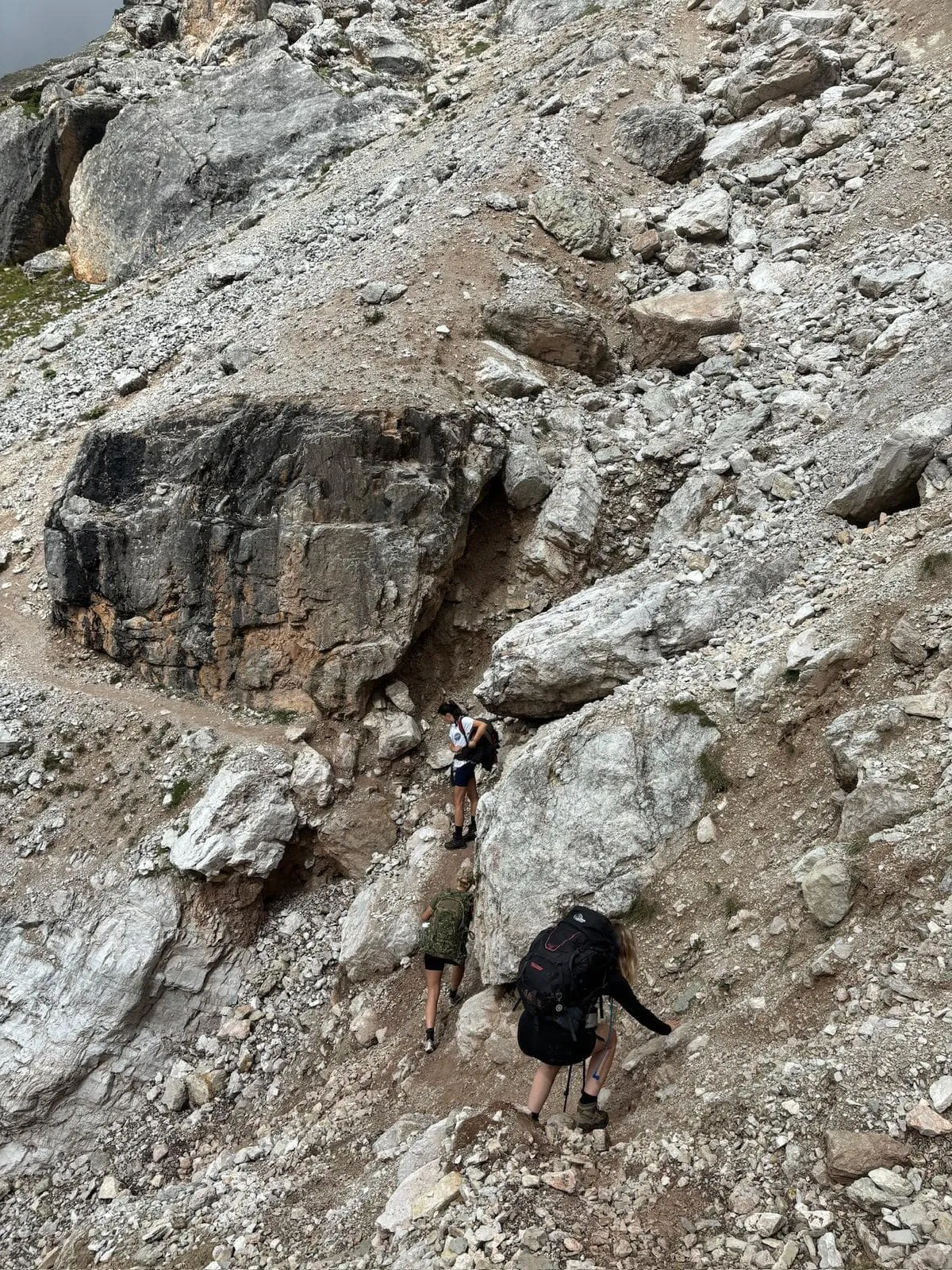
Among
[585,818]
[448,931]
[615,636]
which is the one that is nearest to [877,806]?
[585,818]

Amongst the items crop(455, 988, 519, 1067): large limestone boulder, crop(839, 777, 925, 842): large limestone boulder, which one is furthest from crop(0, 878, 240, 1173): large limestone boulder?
crop(839, 777, 925, 842): large limestone boulder

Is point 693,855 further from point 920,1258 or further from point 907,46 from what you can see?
point 907,46

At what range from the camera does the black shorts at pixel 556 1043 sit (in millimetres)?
6484

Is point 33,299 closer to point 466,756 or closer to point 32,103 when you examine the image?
point 32,103

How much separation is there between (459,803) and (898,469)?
26.9 feet

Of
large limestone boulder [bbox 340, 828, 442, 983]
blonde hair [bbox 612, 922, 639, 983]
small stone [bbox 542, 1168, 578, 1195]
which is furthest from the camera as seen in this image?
large limestone boulder [bbox 340, 828, 442, 983]

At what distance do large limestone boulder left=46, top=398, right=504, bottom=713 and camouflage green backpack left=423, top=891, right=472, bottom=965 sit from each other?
5.55 metres

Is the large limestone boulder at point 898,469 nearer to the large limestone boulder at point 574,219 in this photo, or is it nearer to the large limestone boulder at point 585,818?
the large limestone boulder at point 585,818

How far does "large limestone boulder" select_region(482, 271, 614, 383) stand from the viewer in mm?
18438

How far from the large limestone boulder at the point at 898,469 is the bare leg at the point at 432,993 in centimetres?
879

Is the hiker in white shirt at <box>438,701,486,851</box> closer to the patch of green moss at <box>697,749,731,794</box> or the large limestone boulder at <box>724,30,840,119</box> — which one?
the patch of green moss at <box>697,749,731,794</box>

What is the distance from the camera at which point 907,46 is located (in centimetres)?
2223

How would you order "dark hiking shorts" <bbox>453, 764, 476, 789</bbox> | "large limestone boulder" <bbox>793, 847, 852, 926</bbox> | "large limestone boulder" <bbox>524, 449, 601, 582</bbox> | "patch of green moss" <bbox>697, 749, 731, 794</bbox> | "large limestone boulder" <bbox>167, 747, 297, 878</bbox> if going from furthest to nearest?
1. "large limestone boulder" <bbox>524, 449, 601, 582</bbox>
2. "large limestone boulder" <bbox>167, 747, 297, 878</bbox>
3. "dark hiking shorts" <bbox>453, 764, 476, 789</bbox>
4. "patch of green moss" <bbox>697, 749, 731, 794</bbox>
5. "large limestone boulder" <bbox>793, 847, 852, 926</bbox>

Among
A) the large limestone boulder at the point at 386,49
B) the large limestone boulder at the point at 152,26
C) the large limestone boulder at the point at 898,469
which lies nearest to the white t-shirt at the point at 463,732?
the large limestone boulder at the point at 898,469
